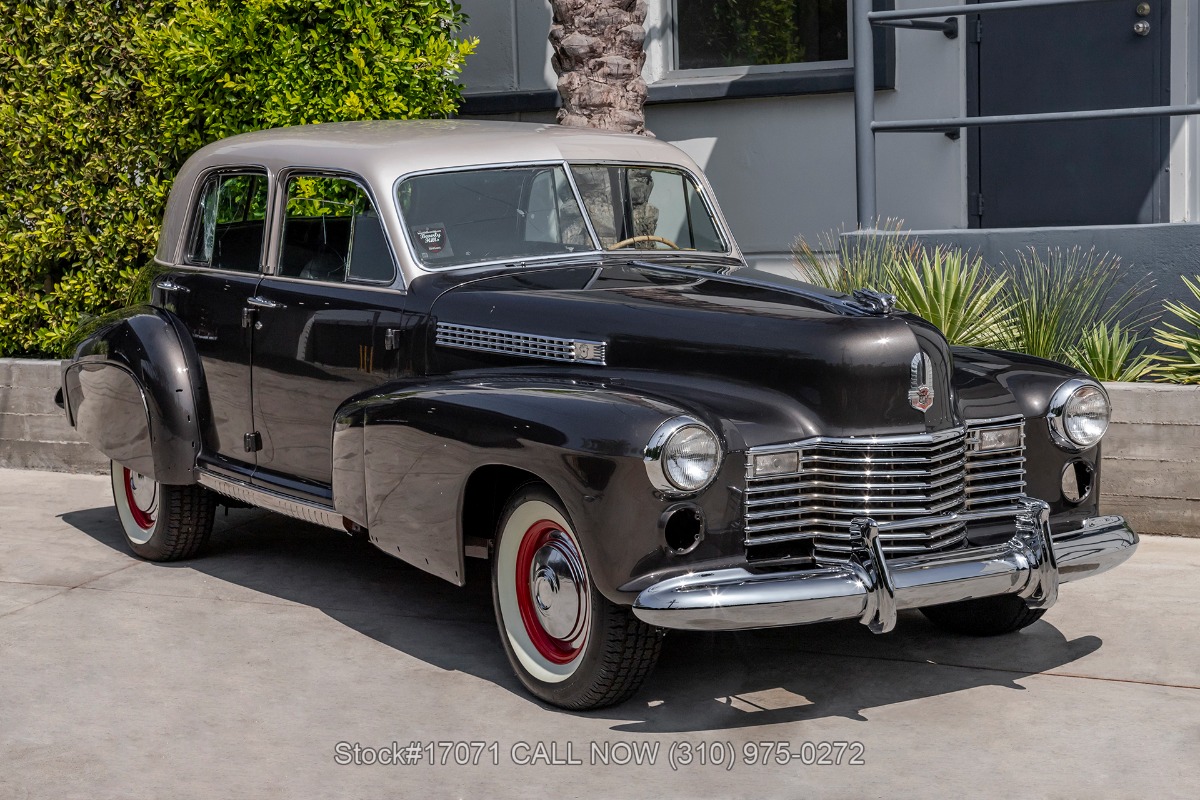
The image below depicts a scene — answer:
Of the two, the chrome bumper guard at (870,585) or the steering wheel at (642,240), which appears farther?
the steering wheel at (642,240)

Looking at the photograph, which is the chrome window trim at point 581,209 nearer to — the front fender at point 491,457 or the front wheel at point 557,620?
the front fender at point 491,457

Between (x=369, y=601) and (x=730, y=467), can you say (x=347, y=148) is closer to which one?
(x=369, y=601)

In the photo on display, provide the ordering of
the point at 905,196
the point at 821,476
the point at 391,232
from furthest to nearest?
the point at 905,196
the point at 391,232
the point at 821,476

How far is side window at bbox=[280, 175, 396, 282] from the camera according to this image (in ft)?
17.3

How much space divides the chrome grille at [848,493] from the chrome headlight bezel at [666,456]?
138mm

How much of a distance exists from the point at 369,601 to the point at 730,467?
2181 millimetres

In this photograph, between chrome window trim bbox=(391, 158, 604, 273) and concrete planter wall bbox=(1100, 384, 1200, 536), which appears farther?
concrete planter wall bbox=(1100, 384, 1200, 536)

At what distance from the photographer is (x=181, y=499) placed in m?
6.15

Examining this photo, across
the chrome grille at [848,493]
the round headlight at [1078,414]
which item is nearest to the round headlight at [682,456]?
the chrome grille at [848,493]

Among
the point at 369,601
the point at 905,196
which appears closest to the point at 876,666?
the point at 369,601

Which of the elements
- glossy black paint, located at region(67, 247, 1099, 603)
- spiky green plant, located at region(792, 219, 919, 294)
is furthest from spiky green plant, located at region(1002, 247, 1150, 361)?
glossy black paint, located at region(67, 247, 1099, 603)

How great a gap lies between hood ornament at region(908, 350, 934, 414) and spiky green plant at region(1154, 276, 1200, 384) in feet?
9.04

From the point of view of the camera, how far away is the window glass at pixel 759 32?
9.45m

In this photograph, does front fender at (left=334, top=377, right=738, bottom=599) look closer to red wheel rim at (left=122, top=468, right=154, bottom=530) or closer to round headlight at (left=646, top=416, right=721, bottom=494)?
round headlight at (left=646, top=416, right=721, bottom=494)
